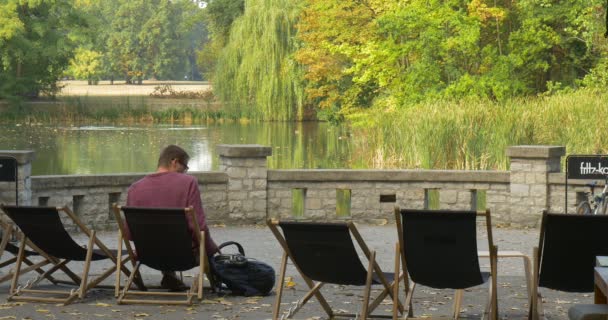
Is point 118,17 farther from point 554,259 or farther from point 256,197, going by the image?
point 554,259

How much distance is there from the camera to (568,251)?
293 inches

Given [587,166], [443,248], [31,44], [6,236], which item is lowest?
[6,236]

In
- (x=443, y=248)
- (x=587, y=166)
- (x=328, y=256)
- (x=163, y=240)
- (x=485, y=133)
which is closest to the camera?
(x=443, y=248)

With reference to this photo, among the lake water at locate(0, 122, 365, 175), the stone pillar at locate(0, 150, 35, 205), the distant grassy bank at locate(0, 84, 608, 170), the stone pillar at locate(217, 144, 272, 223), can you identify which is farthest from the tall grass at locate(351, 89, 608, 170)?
the stone pillar at locate(0, 150, 35, 205)

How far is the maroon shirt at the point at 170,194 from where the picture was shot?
29.6 feet

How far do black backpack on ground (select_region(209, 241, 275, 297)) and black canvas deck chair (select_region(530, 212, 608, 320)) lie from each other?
2.43 m

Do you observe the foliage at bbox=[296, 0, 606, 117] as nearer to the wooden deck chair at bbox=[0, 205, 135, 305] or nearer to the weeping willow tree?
the weeping willow tree

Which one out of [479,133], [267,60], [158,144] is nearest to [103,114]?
[267,60]

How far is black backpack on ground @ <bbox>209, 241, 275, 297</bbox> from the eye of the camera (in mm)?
9250

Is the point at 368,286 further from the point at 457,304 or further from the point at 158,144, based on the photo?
the point at 158,144

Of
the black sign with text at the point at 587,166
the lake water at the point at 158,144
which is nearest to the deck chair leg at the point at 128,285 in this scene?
the black sign with text at the point at 587,166

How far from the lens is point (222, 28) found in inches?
2307

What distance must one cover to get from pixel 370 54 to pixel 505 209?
65.6 feet

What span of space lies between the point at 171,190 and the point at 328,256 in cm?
176
